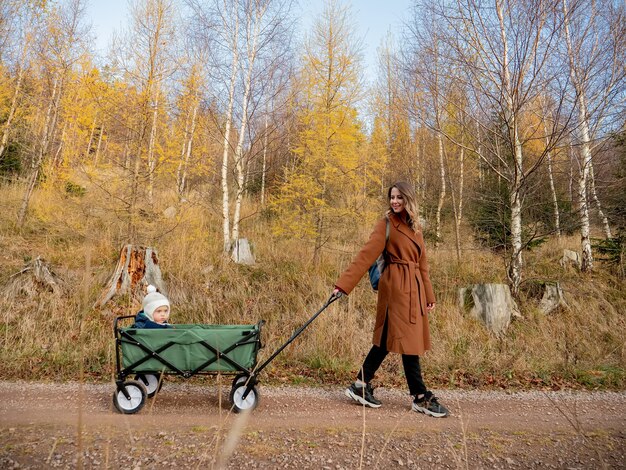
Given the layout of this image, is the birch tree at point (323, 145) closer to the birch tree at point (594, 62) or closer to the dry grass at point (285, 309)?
the dry grass at point (285, 309)

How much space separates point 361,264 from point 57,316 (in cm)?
563

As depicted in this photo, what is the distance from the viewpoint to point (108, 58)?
9172 mm

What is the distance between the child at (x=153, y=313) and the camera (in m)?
4.03

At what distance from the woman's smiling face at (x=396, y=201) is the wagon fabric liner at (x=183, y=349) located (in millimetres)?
1923

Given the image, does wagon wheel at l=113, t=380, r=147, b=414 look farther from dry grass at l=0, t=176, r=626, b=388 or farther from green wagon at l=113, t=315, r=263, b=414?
dry grass at l=0, t=176, r=626, b=388

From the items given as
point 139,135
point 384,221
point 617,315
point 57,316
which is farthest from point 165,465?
point 617,315

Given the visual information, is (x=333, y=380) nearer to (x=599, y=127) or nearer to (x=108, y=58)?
(x=599, y=127)

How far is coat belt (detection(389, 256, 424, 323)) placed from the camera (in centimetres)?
390

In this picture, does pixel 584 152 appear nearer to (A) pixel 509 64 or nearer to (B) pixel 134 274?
(A) pixel 509 64

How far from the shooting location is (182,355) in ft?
12.3

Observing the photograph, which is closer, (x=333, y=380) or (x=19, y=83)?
(x=333, y=380)

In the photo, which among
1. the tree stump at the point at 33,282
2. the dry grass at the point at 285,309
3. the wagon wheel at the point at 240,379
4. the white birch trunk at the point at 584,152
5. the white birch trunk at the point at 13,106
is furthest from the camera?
the white birch trunk at the point at 13,106

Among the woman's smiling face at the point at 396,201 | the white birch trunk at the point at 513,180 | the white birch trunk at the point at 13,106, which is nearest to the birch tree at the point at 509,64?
the white birch trunk at the point at 513,180

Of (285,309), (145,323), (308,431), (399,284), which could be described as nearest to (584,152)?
(285,309)
